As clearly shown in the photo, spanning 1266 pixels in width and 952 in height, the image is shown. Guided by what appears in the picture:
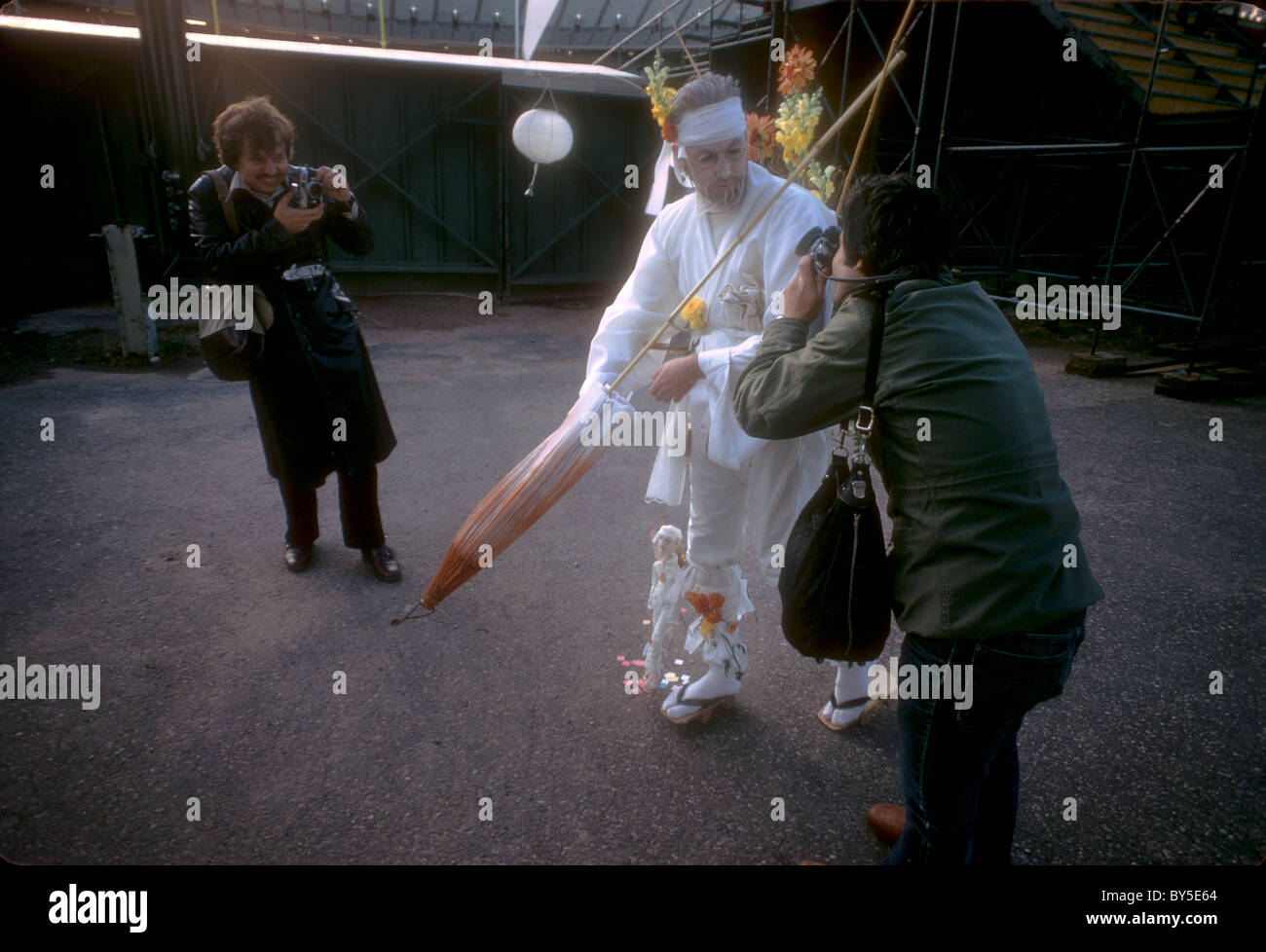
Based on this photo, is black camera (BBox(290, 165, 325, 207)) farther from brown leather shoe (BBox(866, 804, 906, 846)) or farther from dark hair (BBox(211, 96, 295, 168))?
brown leather shoe (BBox(866, 804, 906, 846))

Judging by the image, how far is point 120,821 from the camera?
2385 millimetres

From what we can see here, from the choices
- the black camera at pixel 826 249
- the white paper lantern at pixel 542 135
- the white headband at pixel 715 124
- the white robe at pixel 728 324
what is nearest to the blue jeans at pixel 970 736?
the white robe at pixel 728 324

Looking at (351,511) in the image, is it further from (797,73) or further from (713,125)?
(797,73)

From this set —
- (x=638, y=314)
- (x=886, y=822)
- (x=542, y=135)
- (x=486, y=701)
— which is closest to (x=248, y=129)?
(x=638, y=314)

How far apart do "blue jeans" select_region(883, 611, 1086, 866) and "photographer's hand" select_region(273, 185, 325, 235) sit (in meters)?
2.91

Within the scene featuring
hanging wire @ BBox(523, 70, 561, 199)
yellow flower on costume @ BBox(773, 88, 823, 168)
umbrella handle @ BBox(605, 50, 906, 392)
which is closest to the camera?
umbrella handle @ BBox(605, 50, 906, 392)

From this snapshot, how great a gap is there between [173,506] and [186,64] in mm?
4813

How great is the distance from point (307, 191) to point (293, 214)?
5.1 inches

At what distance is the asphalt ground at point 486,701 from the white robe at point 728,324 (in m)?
0.86

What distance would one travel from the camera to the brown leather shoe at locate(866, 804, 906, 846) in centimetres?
234

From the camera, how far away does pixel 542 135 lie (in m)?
9.60

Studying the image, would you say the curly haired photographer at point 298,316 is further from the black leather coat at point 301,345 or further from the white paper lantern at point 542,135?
the white paper lantern at point 542,135

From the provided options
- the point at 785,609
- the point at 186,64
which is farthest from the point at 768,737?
the point at 186,64

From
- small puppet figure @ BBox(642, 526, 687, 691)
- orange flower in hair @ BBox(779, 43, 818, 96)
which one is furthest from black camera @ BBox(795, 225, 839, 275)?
small puppet figure @ BBox(642, 526, 687, 691)
